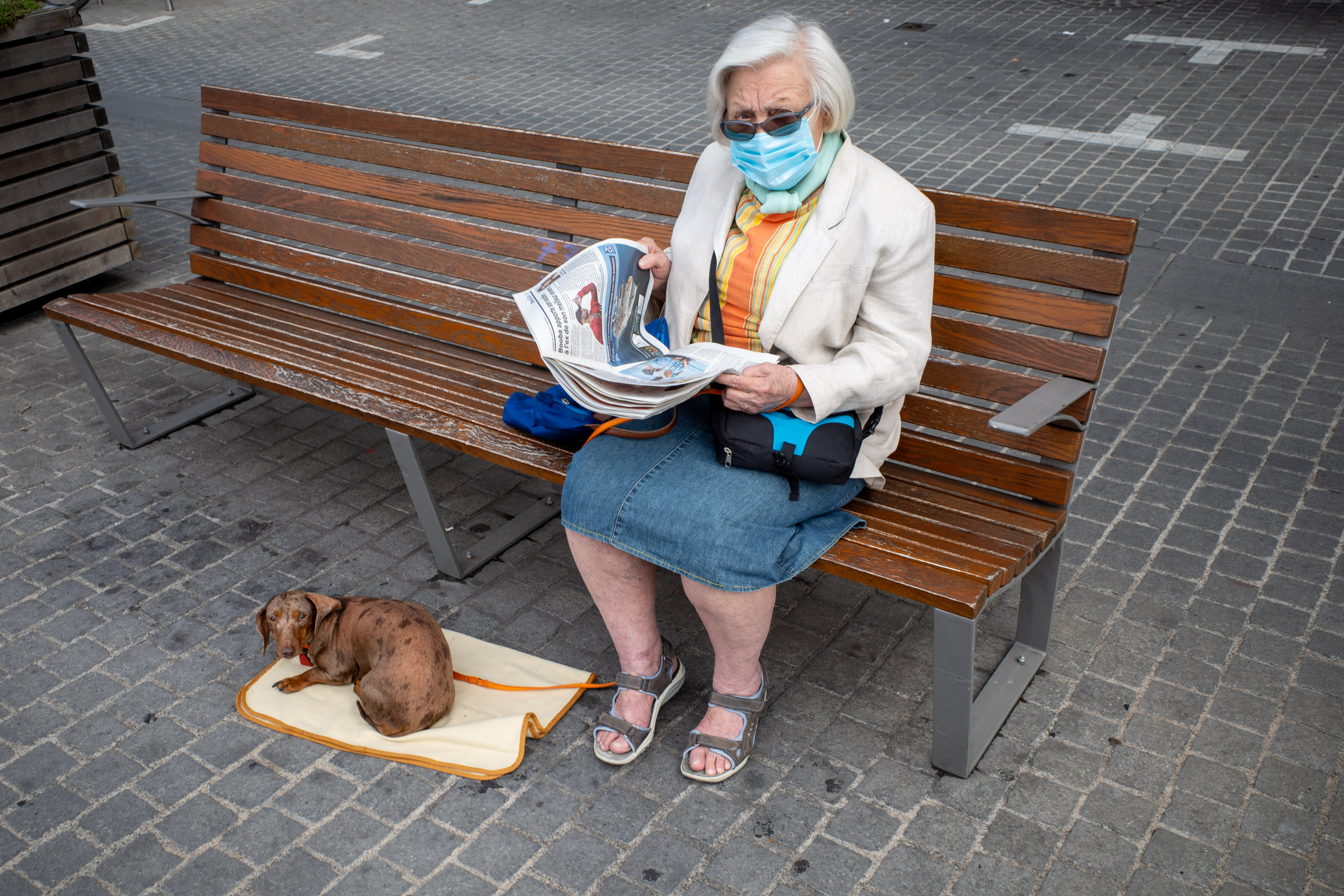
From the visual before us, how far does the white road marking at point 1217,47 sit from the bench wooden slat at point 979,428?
831cm

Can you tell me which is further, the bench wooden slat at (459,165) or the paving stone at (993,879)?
the bench wooden slat at (459,165)

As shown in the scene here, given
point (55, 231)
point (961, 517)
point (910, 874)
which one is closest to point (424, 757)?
point (910, 874)

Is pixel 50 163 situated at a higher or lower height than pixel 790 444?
higher

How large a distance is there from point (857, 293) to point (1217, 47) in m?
9.47

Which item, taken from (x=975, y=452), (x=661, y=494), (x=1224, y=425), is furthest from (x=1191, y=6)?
(x=661, y=494)

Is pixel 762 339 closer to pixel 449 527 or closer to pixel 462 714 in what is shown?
pixel 462 714

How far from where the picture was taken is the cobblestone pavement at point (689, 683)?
9.12 feet

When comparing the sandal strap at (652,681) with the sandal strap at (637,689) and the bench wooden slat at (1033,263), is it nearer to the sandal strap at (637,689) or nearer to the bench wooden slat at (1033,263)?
the sandal strap at (637,689)

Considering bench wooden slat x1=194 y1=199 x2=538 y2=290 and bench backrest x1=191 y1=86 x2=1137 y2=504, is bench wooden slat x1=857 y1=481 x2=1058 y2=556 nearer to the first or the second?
bench backrest x1=191 y1=86 x2=1137 y2=504

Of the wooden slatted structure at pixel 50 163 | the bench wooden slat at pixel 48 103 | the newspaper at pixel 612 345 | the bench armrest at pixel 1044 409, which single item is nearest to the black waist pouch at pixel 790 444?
the newspaper at pixel 612 345

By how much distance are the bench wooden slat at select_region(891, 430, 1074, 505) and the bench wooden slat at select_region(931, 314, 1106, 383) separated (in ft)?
0.90

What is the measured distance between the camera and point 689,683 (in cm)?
338

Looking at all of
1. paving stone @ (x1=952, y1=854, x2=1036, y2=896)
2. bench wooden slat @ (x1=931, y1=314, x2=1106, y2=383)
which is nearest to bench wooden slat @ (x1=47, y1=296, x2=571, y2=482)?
bench wooden slat @ (x1=931, y1=314, x2=1106, y2=383)

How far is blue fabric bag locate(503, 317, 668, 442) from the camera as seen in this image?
3.18 meters
